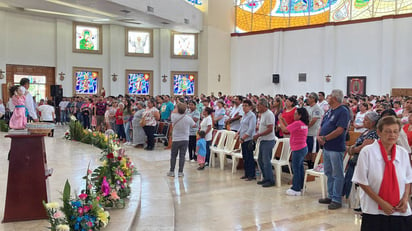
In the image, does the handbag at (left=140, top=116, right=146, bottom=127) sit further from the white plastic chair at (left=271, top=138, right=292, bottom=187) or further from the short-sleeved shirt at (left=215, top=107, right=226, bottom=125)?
the white plastic chair at (left=271, top=138, right=292, bottom=187)

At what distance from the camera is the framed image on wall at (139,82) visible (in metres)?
22.6

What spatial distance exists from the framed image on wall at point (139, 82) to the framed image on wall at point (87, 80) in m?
1.59

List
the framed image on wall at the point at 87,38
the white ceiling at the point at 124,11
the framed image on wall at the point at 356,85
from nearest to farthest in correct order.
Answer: the white ceiling at the point at 124,11 < the framed image on wall at the point at 356,85 < the framed image on wall at the point at 87,38

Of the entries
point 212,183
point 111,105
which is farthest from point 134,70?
point 212,183

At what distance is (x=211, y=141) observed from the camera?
955 cm

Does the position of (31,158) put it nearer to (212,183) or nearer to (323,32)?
(212,183)

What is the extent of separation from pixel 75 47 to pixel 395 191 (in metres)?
20.5

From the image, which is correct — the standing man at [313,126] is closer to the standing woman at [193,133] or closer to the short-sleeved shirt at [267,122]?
the short-sleeved shirt at [267,122]

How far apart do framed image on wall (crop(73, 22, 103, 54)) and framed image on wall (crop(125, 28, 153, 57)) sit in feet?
5.18

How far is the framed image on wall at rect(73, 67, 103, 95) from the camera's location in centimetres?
2119

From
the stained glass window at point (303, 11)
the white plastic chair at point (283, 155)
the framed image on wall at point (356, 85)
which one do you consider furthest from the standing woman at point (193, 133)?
the stained glass window at point (303, 11)

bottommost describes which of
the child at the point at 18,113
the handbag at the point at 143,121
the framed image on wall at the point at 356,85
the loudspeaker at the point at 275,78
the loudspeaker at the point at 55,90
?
the handbag at the point at 143,121

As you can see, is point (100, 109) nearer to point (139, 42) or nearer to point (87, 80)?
point (87, 80)

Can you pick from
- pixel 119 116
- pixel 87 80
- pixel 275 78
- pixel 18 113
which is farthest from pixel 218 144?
pixel 87 80
